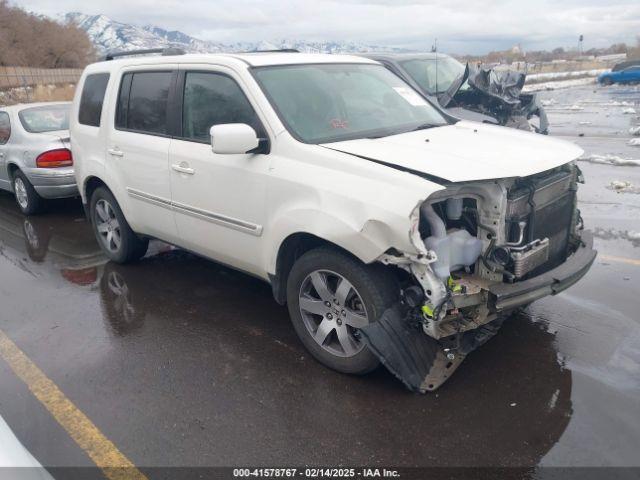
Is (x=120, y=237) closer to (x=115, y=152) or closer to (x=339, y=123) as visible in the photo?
(x=115, y=152)

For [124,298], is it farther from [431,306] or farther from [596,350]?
[596,350]

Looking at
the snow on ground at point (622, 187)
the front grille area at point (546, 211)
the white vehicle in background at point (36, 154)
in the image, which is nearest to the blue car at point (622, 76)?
the snow on ground at point (622, 187)

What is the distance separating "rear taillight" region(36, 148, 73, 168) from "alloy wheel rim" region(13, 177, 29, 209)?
63 cm

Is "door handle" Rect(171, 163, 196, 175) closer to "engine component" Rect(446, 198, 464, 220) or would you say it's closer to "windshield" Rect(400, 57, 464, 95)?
"engine component" Rect(446, 198, 464, 220)

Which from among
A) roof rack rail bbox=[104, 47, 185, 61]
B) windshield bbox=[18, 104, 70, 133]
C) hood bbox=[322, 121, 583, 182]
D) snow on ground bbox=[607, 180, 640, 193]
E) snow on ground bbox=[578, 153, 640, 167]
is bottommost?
snow on ground bbox=[578, 153, 640, 167]

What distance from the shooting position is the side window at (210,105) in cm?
396

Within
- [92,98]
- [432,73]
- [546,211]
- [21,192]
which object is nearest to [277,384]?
[546,211]

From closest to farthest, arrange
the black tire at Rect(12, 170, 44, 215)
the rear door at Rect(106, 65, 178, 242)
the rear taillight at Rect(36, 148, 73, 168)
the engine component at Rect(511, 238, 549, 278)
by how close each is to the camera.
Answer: the engine component at Rect(511, 238, 549, 278) < the rear door at Rect(106, 65, 178, 242) < the rear taillight at Rect(36, 148, 73, 168) < the black tire at Rect(12, 170, 44, 215)

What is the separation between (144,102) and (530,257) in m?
3.48

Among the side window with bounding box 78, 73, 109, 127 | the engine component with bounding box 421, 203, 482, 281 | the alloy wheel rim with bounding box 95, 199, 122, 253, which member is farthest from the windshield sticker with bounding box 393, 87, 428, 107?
the alloy wheel rim with bounding box 95, 199, 122, 253

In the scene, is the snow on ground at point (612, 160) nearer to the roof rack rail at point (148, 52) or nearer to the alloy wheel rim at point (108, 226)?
the roof rack rail at point (148, 52)

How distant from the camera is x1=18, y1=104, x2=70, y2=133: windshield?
7.89 meters

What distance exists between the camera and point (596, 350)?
150 inches

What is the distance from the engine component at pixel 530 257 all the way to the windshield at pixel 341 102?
1.32 metres
